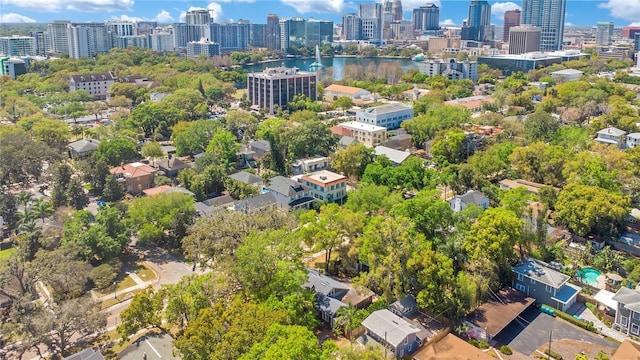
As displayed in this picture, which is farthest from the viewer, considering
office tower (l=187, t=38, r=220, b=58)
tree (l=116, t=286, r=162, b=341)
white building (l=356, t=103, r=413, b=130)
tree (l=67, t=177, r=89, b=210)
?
office tower (l=187, t=38, r=220, b=58)

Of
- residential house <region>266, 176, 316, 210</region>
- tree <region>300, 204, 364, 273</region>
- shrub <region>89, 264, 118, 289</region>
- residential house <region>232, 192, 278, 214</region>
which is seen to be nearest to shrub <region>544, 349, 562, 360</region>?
tree <region>300, 204, 364, 273</region>

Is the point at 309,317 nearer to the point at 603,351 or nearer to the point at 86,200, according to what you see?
the point at 603,351

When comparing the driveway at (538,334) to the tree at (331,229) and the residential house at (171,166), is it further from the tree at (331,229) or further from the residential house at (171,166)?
the residential house at (171,166)

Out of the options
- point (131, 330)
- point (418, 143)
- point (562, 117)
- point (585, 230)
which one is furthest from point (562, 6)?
point (131, 330)

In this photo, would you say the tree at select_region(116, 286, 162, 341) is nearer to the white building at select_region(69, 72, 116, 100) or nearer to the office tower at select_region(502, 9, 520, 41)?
the white building at select_region(69, 72, 116, 100)

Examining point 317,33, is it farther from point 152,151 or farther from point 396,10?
point 152,151

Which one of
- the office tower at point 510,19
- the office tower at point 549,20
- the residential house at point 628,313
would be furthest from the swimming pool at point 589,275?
the office tower at point 510,19
